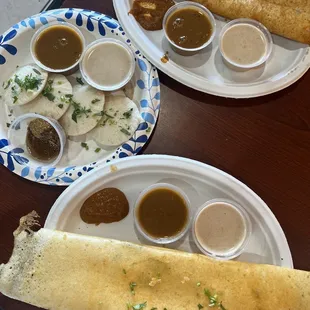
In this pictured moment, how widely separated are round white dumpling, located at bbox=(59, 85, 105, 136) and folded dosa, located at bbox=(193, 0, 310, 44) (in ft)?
2.57

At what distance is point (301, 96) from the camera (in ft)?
7.43

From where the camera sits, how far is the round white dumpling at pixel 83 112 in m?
2.22

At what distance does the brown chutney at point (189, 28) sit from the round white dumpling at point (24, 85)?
2.39 feet

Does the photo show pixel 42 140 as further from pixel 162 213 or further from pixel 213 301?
pixel 213 301

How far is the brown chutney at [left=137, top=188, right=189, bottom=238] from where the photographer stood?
2088 millimetres

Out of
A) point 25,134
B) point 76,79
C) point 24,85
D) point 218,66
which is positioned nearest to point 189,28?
point 218,66

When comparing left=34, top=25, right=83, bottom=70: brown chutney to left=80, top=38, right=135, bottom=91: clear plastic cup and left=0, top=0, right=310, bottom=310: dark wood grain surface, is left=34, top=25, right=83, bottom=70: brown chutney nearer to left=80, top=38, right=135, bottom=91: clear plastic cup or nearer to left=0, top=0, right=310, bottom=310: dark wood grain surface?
left=80, top=38, right=135, bottom=91: clear plastic cup

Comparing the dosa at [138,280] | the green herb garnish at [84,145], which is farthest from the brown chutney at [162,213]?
the green herb garnish at [84,145]

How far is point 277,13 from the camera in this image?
222 cm

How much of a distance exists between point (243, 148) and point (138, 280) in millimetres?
891

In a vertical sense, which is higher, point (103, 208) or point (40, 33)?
point (40, 33)

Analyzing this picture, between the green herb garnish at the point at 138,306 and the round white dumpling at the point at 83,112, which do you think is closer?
the green herb garnish at the point at 138,306

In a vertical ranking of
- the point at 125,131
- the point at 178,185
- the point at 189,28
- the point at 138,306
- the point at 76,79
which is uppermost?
A: the point at 189,28

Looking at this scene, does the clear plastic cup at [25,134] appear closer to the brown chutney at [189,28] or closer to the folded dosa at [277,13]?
the brown chutney at [189,28]
